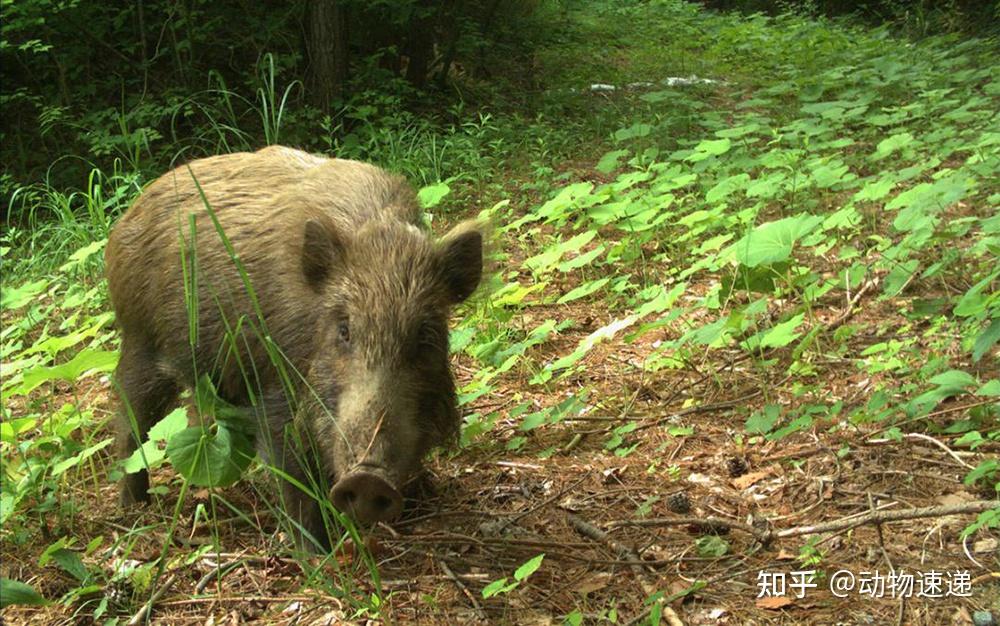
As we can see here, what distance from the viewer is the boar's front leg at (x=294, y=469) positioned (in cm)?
353

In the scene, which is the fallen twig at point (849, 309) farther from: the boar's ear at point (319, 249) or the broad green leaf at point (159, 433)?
the broad green leaf at point (159, 433)

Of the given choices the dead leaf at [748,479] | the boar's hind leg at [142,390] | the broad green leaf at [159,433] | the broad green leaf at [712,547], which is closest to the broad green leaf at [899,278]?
the dead leaf at [748,479]

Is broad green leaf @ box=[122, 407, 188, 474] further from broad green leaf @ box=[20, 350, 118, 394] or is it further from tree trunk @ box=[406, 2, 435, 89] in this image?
tree trunk @ box=[406, 2, 435, 89]

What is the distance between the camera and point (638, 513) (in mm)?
3564

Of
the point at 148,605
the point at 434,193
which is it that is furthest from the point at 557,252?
the point at 148,605

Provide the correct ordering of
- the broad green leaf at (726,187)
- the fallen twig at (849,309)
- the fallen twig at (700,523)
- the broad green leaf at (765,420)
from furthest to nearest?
the broad green leaf at (726,187), the fallen twig at (849,309), the broad green leaf at (765,420), the fallen twig at (700,523)

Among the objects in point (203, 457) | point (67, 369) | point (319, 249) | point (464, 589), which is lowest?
point (464, 589)

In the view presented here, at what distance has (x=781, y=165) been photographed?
6.64 m

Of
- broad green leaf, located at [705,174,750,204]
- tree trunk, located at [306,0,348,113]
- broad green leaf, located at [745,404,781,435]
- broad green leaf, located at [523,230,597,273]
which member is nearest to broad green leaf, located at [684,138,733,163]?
broad green leaf, located at [705,174,750,204]

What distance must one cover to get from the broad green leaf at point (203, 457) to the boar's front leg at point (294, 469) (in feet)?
0.52

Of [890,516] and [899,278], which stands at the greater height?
[899,278]

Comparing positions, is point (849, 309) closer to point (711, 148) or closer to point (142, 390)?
point (711, 148)

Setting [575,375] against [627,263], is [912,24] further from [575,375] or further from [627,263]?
[575,375]

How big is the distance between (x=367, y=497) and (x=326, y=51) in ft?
22.5
